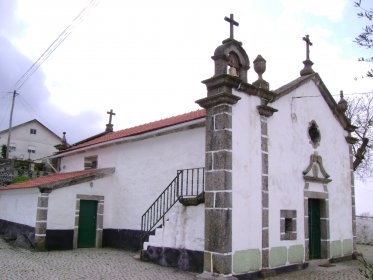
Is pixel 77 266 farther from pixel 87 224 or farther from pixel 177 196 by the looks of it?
pixel 87 224

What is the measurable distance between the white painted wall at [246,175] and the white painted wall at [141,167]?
1.72 metres

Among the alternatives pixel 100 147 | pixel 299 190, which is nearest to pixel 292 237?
pixel 299 190

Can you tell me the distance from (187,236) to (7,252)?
617 cm

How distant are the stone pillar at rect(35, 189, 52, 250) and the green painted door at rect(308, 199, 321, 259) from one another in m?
8.35

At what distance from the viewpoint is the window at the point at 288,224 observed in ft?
31.9

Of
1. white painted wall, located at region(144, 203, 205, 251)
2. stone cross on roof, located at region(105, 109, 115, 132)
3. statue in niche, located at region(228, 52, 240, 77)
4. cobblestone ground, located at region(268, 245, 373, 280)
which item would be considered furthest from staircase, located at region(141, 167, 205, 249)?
stone cross on roof, located at region(105, 109, 115, 132)

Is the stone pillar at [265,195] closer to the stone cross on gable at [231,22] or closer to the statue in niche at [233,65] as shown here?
the statue in niche at [233,65]

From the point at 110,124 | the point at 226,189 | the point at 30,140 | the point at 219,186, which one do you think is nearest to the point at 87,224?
the point at 219,186

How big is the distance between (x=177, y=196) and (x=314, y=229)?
4782 mm

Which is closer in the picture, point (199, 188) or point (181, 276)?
point (181, 276)

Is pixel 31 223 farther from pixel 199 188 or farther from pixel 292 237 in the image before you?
pixel 292 237

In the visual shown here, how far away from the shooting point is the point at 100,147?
15.1 m

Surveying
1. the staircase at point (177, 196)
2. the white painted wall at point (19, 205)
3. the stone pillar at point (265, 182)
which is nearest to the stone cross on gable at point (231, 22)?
the stone pillar at point (265, 182)

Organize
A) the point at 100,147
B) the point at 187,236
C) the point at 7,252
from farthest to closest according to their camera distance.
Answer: the point at 100,147, the point at 7,252, the point at 187,236
